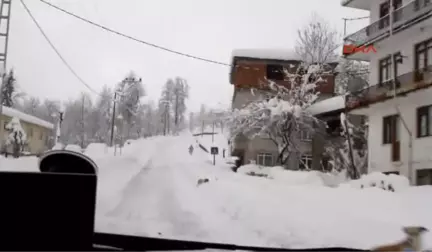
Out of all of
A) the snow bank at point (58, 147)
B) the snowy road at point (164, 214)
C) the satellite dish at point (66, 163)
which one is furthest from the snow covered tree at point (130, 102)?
the satellite dish at point (66, 163)

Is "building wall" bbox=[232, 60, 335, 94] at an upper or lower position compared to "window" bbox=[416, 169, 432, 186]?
upper

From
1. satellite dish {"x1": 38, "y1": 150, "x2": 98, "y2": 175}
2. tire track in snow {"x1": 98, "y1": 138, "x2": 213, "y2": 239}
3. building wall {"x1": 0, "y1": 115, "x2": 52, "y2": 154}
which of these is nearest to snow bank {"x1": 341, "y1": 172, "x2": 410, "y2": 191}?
tire track in snow {"x1": 98, "y1": 138, "x2": 213, "y2": 239}

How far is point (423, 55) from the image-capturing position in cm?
2238

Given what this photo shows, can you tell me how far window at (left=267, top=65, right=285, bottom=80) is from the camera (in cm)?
4222

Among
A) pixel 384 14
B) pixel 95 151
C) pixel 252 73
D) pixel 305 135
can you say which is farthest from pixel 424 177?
pixel 95 151

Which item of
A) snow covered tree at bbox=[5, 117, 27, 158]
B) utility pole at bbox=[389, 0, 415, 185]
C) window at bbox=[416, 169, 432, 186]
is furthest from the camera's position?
snow covered tree at bbox=[5, 117, 27, 158]

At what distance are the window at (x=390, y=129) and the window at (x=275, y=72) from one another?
17163 millimetres

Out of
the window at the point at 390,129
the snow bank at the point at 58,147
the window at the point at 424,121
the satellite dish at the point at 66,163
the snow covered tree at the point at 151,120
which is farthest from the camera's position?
the snow covered tree at the point at 151,120

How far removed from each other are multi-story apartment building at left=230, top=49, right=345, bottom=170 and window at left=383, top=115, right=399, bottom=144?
13.1 m

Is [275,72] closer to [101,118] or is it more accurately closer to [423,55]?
[423,55]

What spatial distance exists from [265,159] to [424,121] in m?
19.8

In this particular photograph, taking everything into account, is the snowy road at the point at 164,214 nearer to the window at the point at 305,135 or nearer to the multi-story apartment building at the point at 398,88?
the multi-story apartment building at the point at 398,88

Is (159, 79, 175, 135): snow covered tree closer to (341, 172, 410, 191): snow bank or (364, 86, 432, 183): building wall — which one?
(364, 86, 432, 183): building wall

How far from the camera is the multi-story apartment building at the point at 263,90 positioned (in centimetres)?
4050
